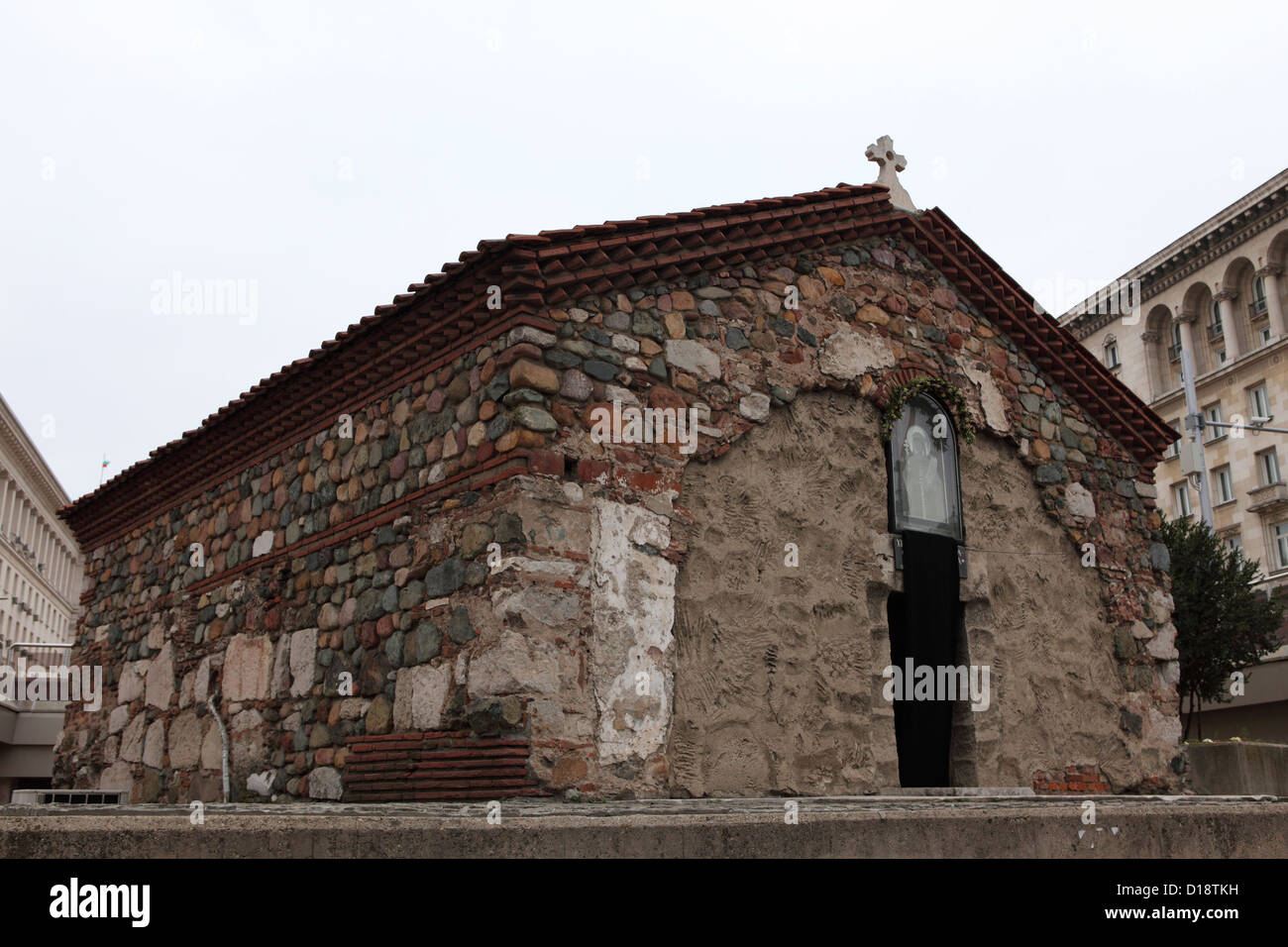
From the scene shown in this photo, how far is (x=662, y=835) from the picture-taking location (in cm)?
291

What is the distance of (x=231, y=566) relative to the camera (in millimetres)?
10133

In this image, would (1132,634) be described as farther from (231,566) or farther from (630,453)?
(231,566)

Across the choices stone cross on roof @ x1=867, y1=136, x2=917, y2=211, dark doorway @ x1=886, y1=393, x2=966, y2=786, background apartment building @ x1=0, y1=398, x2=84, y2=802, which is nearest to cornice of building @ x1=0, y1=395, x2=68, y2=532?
background apartment building @ x1=0, y1=398, x2=84, y2=802

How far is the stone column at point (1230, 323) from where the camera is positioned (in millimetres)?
34031

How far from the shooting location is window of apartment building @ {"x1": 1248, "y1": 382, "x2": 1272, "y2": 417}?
32.3m

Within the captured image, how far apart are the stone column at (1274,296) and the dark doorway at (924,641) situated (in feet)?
92.9

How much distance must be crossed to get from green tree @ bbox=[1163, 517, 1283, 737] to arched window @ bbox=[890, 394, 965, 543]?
35.9ft

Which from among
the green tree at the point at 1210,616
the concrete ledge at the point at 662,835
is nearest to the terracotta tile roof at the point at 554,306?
the concrete ledge at the point at 662,835

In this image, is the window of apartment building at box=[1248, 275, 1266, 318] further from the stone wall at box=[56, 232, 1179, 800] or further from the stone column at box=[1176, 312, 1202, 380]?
the stone wall at box=[56, 232, 1179, 800]

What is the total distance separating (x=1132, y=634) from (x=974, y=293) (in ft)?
11.1

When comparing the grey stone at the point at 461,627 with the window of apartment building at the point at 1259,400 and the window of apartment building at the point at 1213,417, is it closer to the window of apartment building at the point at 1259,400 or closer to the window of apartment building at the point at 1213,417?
the window of apartment building at the point at 1259,400

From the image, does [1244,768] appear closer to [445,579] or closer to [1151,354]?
[445,579]

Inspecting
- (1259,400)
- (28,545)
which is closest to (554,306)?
(1259,400)

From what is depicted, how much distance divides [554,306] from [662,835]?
504 cm
